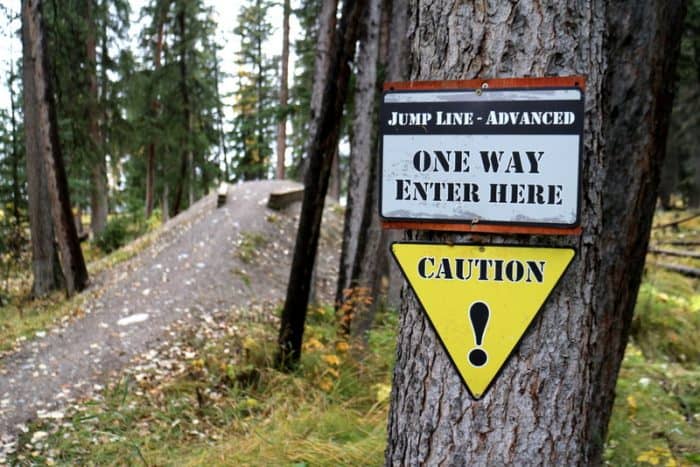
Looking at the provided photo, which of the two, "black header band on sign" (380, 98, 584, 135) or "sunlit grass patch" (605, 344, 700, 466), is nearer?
"black header band on sign" (380, 98, 584, 135)

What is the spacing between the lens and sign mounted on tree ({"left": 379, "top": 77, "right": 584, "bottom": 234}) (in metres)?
1.64

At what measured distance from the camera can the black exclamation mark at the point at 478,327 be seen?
67.2 inches

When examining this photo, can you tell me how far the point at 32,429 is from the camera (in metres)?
5.32

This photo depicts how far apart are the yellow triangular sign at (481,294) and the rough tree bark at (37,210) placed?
449 inches

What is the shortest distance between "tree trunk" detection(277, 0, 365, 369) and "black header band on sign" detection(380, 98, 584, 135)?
398 centimetres

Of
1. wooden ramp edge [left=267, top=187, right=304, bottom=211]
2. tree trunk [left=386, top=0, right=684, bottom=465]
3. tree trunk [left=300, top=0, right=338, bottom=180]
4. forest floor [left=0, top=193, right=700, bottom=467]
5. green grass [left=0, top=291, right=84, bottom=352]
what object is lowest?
green grass [left=0, top=291, right=84, bottom=352]

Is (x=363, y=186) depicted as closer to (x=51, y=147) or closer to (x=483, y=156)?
(x=51, y=147)

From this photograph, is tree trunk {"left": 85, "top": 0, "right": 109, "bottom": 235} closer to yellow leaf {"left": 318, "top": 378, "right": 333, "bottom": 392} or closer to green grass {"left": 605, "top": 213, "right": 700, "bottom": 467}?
yellow leaf {"left": 318, "top": 378, "right": 333, "bottom": 392}

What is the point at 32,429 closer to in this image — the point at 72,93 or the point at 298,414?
the point at 298,414

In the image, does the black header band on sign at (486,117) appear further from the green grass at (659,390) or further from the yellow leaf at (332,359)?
the yellow leaf at (332,359)

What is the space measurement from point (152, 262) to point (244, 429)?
286 inches

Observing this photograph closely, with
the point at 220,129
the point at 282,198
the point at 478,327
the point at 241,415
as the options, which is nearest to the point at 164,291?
the point at 241,415

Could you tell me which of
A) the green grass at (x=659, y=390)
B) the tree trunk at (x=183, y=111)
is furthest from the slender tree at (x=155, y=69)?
the green grass at (x=659, y=390)

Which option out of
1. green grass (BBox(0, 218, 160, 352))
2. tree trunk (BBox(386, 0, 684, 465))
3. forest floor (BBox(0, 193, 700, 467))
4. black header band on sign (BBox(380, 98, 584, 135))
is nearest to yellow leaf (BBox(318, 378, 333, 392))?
forest floor (BBox(0, 193, 700, 467))
